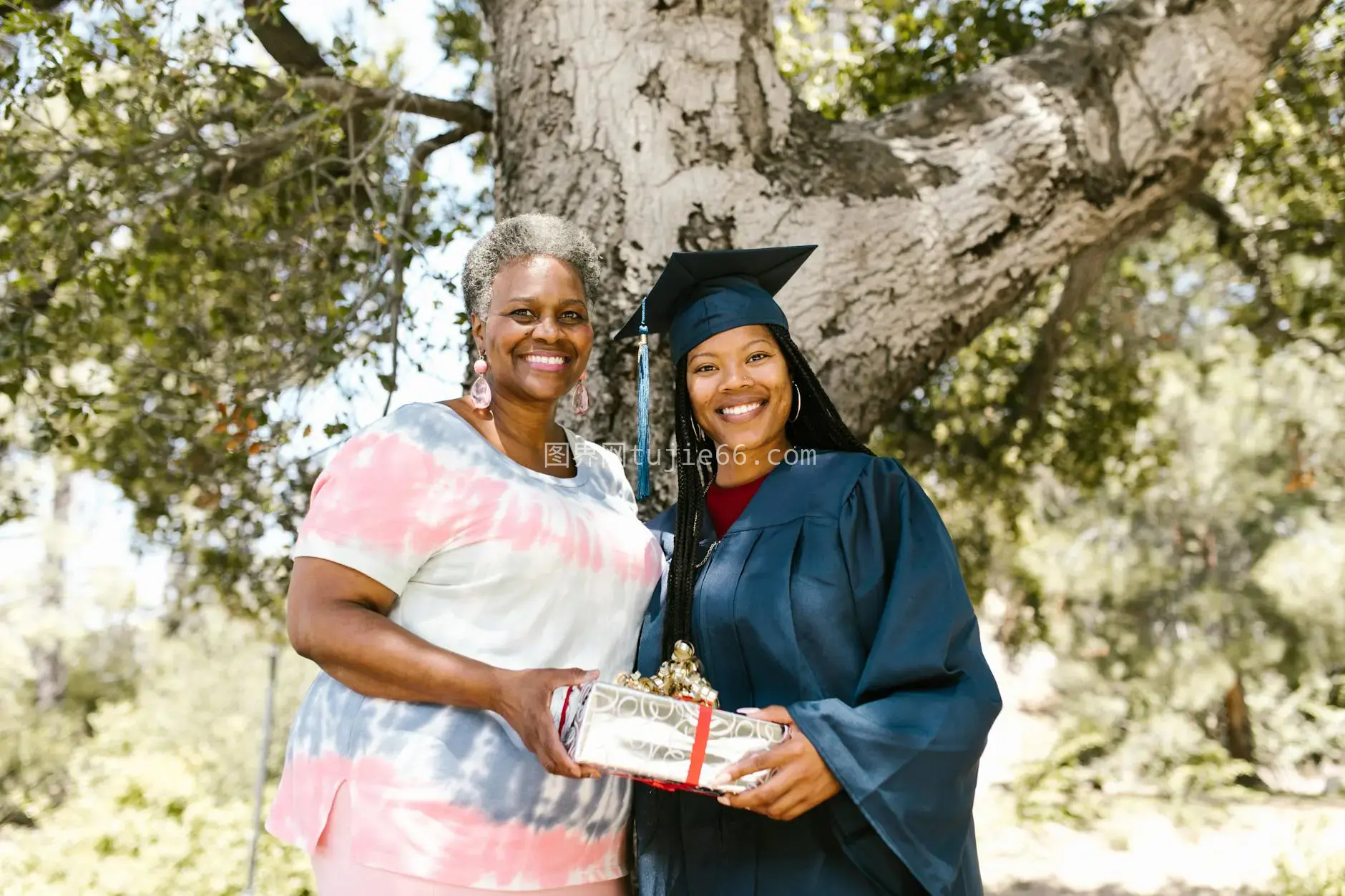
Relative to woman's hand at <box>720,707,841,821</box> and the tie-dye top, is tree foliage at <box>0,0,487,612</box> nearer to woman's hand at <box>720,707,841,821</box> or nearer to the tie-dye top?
the tie-dye top

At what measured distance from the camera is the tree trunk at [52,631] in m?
13.4

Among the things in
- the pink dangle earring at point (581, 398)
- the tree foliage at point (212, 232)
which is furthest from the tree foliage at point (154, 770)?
the pink dangle earring at point (581, 398)

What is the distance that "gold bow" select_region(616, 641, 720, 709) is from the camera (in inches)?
76.8

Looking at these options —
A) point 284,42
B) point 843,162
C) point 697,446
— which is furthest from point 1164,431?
point 697,446

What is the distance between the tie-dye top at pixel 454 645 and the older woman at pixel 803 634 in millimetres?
211

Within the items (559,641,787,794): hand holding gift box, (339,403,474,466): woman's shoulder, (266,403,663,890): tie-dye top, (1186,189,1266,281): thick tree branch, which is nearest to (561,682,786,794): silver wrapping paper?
(559,641,787,794): hand holding gift box

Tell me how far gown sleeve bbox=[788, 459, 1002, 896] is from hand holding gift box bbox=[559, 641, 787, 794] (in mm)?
147

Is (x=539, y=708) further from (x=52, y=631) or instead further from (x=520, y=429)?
(x=52, y=631)

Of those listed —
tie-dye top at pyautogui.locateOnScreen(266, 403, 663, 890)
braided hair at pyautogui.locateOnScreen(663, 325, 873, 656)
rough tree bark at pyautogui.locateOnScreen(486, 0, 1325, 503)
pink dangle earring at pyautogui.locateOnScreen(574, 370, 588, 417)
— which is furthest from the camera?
rough tree bark at pyautogui.locateOnScreen(486, 0, 1325, 503)

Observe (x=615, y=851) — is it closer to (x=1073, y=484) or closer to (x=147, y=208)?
(x=147, y=208)

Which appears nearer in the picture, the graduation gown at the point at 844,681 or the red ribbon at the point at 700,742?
the red ribbon at the point at 700,742

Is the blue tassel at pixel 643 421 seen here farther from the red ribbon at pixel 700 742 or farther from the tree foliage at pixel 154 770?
the tree foliage at pixel 154 770

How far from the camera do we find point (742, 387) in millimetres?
2377

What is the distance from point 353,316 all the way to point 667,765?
268cm
